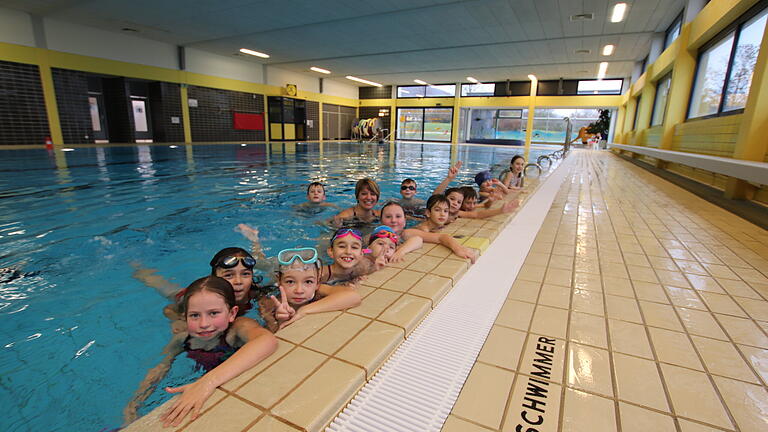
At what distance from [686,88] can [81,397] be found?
1069 centimetres

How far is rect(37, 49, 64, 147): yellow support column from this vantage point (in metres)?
11.2

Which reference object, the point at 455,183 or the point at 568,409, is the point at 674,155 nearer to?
the point at 455,183

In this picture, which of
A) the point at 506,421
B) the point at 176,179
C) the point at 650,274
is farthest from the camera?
the point at 176,179

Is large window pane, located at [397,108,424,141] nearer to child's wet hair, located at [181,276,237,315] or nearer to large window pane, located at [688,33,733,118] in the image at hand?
large window pane, located at [688,33,733,118]

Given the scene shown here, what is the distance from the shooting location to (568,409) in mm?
1121

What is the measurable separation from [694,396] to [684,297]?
0.96 metres

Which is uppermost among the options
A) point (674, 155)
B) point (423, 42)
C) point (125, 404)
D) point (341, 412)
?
point (423, 42)

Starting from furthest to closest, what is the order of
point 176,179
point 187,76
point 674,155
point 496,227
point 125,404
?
point 187,76 < point 176,179 < point 674,155 < point 496,227 < point 125,404

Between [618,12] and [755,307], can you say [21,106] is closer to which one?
[755,307]

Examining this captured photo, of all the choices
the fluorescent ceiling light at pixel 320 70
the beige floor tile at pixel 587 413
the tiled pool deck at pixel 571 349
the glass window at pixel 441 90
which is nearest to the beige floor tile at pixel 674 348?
the tiled pool deck at pixel 571 349

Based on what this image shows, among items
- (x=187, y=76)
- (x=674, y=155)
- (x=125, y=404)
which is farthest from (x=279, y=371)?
(x=187, y=76)

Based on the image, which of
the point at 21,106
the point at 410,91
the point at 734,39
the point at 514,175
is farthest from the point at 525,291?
the point at 410,91

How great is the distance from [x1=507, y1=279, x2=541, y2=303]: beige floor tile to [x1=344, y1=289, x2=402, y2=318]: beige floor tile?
0.62 metres

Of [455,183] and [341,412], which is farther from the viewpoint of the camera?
[455,183]
